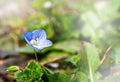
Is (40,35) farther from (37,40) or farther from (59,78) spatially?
(59,78)

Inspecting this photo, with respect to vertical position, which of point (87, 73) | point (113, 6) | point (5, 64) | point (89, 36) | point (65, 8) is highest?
point (65, 8)

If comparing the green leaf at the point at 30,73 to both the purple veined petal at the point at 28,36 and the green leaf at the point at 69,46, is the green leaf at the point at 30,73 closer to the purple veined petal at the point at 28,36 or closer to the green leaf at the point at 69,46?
the purple veined petal at the point at 28,36

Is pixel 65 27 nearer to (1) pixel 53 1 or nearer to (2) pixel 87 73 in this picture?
(1) pixel 53 1

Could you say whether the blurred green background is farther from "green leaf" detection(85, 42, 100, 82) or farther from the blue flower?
the blue flower

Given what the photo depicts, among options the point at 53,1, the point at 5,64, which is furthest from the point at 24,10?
the point at 5,64

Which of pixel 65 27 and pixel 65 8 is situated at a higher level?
pixel 65 8

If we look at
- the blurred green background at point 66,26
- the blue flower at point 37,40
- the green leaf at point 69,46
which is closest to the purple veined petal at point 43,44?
the blue flower at point 37,40

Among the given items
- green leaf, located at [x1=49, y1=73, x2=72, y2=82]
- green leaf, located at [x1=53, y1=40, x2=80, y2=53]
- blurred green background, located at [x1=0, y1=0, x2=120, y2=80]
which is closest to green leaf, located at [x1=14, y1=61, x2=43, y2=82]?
Result: green leaf, located at [x1=49, y1=73, x2=72, y2=82]
